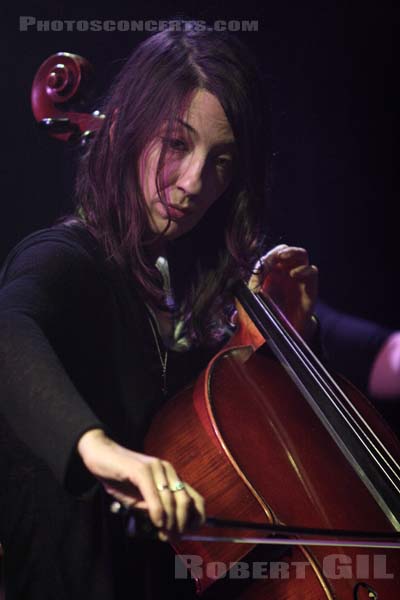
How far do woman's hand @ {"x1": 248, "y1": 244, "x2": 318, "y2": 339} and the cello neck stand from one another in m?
0.10

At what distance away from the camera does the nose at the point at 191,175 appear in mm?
1099

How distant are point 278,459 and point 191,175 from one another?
1.38 ft

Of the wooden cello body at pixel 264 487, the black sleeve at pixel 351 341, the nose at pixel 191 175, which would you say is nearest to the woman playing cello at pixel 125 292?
the nose at pixel 191 175

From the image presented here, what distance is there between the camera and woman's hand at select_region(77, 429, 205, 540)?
25.9 inches

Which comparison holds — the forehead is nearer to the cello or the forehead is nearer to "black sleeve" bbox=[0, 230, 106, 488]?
the cello

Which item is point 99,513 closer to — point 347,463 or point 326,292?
point 347,463

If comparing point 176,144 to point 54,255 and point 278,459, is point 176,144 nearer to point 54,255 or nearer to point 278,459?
point 54,255

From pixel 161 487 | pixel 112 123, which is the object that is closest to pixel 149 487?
pixel 161 487

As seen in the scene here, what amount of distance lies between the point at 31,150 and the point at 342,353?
0.76m

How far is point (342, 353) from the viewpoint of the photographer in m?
1.62

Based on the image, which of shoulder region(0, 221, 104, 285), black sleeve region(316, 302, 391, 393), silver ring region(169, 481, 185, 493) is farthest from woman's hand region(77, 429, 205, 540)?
black sleeve region(316, 302, 391, 393)

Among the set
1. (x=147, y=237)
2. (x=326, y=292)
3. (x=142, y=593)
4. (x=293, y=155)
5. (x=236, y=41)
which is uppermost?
(x=236, y=41)

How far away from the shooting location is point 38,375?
77 centimetres

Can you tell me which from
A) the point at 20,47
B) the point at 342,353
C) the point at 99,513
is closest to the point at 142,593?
the point at 99,513
